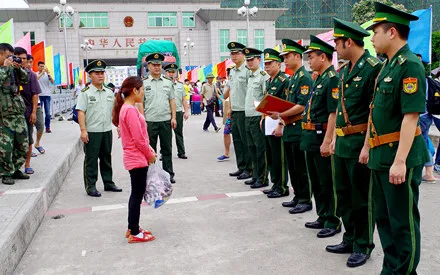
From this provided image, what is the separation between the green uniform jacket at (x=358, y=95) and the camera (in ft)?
11.2

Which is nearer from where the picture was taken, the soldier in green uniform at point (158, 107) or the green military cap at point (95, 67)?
the green military cap at point (95, 67)

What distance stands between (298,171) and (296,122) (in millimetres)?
594

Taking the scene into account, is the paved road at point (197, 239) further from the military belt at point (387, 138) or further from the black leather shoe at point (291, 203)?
the military belt at point (387, 138)

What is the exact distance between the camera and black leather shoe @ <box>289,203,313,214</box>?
512 cm

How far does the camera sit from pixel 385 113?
2.92 m

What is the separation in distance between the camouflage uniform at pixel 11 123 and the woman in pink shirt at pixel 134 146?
238 centimetres

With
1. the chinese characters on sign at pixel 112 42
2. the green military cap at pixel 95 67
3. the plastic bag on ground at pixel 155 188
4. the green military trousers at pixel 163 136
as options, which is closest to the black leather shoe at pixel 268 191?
the green military trousers at pixel 163 136

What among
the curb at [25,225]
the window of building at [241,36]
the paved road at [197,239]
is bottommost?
the paved road at [197,239]

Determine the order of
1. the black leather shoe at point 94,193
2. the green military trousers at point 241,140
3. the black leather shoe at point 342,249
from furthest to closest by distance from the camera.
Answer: the green military trousers at point 241,140
the black leather shoe at point 94,193
the black leather shoe at point 342,249

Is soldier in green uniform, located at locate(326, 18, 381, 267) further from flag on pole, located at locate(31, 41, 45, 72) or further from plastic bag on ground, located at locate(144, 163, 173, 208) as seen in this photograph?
flag on pole, located at locate(31, 41, 45, 72)

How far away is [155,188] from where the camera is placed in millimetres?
4461

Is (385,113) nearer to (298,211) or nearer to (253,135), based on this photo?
(298,211)

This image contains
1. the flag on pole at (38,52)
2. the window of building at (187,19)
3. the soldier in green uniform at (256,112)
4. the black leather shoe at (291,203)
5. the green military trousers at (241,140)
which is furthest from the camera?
the window of building at (187,19)

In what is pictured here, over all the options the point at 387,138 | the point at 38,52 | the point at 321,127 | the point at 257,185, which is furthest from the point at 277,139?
the point at 38,52
